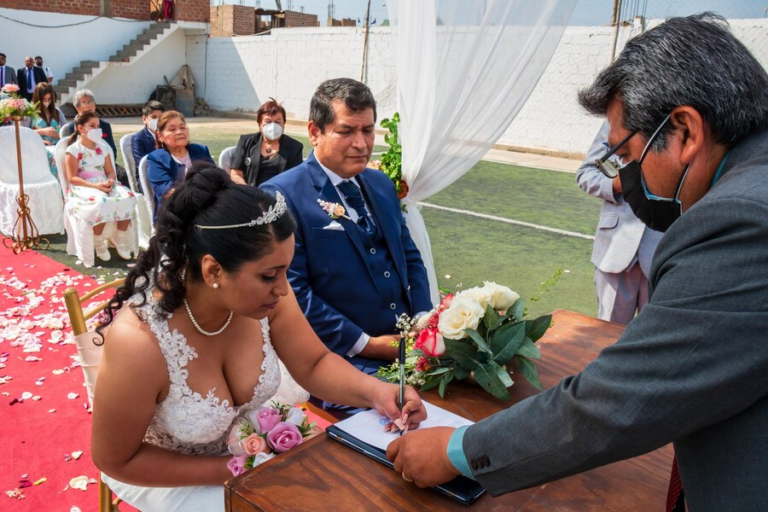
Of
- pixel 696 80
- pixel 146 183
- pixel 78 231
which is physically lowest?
pixel 78 231

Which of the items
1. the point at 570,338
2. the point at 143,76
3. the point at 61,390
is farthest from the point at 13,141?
the point at 143,76

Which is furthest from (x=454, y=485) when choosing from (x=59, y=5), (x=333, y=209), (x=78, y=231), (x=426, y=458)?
(x=59, y=5)

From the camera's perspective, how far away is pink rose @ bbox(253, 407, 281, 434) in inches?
68.3

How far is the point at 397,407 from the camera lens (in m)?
1.86

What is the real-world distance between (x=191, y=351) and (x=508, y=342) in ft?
3.25

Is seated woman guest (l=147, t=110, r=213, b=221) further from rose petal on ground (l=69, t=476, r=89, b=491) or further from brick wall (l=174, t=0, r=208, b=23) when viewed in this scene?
brick wall (l=174, t=0, r=208, b=23)

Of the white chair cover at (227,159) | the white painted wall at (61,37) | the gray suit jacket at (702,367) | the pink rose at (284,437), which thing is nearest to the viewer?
the gray suit jacket at (702,367)

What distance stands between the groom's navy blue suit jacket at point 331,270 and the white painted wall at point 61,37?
2124 centimetres

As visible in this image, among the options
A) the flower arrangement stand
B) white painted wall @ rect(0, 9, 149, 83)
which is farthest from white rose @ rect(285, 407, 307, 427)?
white painted wall @ rect(0, 9, 149, 83)

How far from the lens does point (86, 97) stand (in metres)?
8.02

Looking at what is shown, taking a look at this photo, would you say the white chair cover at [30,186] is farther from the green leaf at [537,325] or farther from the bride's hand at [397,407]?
the green leaf at [537,325]

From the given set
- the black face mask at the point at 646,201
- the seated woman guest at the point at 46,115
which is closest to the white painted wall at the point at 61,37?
the seated woman guest at the point at 46,115

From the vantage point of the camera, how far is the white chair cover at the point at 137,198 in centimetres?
682

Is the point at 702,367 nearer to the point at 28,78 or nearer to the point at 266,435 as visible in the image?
the point at 266,435
